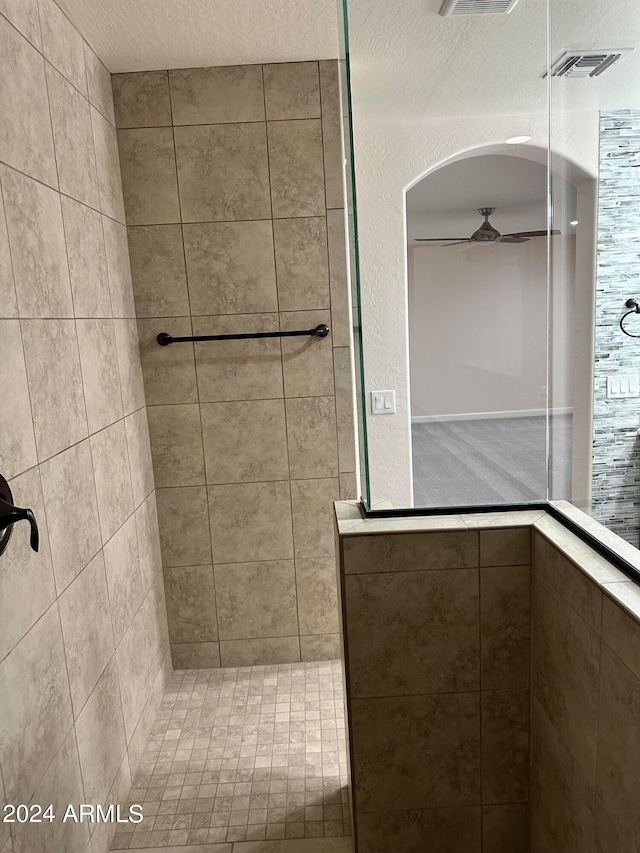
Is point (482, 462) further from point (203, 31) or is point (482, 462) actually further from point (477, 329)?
point (203, 31)

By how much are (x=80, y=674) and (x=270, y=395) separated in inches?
48.6

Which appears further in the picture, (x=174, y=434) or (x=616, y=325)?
(x=174, y=434)

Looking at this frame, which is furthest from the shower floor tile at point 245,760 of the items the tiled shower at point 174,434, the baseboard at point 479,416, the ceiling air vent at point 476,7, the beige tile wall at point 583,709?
the ceiling air vent at point 476,7

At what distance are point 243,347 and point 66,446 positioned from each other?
96 centimetres

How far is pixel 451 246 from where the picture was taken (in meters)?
1.44

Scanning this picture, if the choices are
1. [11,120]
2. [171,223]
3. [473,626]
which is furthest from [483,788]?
[171,223]

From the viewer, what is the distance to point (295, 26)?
2027mm

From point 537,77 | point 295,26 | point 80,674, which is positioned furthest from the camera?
point 295,26

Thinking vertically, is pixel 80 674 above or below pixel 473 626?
below

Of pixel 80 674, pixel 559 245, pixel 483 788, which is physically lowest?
pixel 483 788

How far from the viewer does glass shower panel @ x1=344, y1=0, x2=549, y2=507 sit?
4.58 ft

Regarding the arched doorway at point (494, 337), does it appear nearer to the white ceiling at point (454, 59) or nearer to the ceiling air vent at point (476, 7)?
the white ceiling at point (454, 59)

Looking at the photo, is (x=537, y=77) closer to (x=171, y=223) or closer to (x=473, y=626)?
(x=473, y=626)

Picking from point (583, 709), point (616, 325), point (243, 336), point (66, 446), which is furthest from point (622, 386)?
point (243, 336)
